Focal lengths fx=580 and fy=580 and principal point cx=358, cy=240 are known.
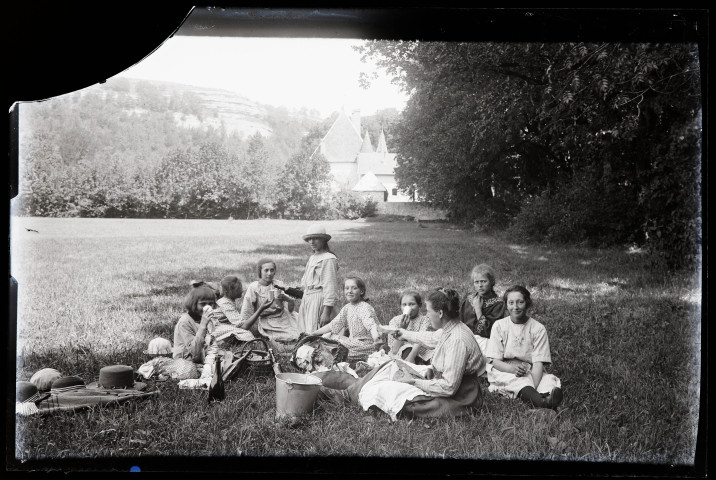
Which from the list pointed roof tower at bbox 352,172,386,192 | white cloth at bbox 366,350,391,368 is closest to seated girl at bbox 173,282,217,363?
white cloth at bbox 366,350,391,368

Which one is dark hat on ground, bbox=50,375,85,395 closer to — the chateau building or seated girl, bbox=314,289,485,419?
seated girl, bbox=314,289,485,419

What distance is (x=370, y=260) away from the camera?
4.09m

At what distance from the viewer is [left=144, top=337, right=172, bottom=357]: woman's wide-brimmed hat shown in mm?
3963

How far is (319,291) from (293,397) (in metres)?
0.74

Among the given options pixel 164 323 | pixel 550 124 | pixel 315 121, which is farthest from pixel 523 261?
pixel 164 323

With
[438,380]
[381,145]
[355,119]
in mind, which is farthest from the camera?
[381,145]

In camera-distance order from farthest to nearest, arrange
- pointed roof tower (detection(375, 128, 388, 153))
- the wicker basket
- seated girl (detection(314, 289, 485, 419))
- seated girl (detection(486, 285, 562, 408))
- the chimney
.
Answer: pointed roof tower (detection(375, 128, 388, 153))
the chimney
the wicker basket
seated girl (detection(486, 285, 562, 408))
seated girl (detection(314, 289, 485, 419))

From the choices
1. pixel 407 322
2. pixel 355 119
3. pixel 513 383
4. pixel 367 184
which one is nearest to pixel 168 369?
pixel 407 322

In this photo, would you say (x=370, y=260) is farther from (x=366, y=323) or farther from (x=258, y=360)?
(x=258, y=360)

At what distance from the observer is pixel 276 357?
4.01 meters

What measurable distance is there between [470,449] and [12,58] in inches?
143

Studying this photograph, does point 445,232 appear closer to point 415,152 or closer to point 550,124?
point 415,152

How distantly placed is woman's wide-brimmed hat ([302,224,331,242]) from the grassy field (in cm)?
5

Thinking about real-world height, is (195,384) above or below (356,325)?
below
